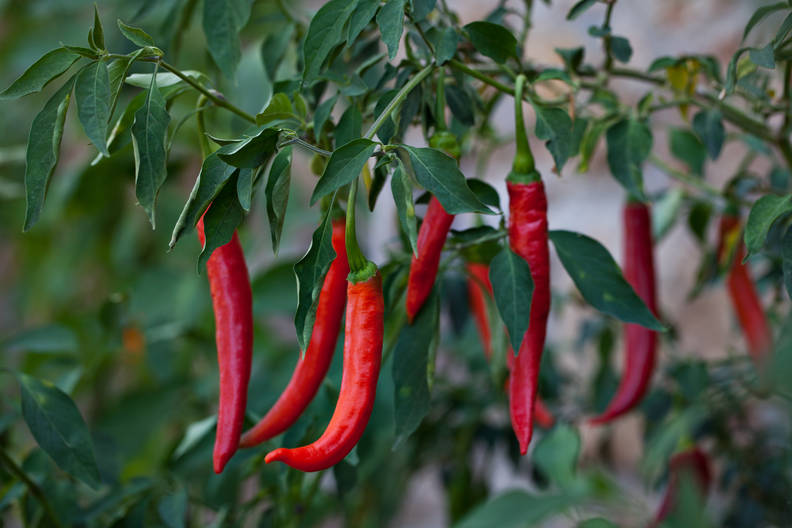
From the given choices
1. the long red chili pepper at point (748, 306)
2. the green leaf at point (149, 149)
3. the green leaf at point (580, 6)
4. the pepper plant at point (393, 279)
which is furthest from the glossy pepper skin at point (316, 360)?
the long red chili pepper at point (748, 306)

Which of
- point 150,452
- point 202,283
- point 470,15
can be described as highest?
point 470,15

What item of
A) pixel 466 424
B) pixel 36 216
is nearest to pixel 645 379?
pixel 466 424

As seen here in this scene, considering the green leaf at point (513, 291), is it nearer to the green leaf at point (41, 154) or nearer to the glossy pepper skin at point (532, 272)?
the glossy pepper skin at point (532, 272)

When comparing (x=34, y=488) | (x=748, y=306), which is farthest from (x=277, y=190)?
(x=748, y=306)

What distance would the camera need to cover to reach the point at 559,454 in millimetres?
492

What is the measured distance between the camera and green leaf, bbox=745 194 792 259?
431mm

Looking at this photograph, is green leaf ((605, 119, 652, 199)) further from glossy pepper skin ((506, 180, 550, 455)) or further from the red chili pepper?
the red chili pepper

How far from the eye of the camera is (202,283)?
3.67 ft

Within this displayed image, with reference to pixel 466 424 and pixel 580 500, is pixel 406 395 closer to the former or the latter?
pixel 580 500

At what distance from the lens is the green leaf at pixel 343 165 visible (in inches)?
14.7

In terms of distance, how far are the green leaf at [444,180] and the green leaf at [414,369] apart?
0.11m

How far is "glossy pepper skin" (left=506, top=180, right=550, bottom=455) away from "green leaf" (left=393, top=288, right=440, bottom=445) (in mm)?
54

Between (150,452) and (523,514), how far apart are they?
1.04m

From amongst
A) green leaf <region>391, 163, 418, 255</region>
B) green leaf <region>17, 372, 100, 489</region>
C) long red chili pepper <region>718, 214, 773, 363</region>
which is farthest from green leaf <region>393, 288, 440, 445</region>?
long red chili pepper <region>718, 214, 773, 363</region>
